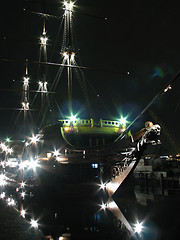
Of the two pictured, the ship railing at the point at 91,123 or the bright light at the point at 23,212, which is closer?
the bright light at the point at 23,212

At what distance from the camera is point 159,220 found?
257 inches

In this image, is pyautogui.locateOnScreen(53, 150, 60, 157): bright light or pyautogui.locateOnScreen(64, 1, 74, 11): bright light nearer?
pyautogui.locateOnScreen(53, 150, 60, 157): bright light

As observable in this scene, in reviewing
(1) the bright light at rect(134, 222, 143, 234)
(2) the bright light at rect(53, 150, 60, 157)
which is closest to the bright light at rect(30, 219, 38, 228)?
(1) the bright light at rect(134, 222, 143, 234)

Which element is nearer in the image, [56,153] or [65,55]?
[56,153]

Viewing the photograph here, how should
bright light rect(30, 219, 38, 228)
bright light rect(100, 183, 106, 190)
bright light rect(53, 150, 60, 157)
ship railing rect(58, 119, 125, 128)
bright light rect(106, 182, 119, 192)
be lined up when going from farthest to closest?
ship railing rect(58, 119, 125, 128)
bright light rect(53, 150, 60, 157)
bright light rect(100, 183, 106, 190)
bright light rect(106, 182, 119, 192)
bright light rect(30, 219, 38, 228)

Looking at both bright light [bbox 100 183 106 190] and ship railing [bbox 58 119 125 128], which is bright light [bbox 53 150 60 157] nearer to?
ship railing [bbox 58 119 125 128]

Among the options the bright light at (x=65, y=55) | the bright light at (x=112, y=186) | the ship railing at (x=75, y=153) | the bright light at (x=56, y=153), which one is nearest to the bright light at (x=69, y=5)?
the bright light at (x=65, y=55)

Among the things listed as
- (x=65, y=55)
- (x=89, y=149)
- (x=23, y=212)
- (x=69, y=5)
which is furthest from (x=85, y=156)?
(x=69, y=5)

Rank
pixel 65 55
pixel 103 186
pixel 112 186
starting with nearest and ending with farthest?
pixel 112 186
pixel 103 186
pixel 65 55

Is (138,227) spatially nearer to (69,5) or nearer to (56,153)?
(56,153)

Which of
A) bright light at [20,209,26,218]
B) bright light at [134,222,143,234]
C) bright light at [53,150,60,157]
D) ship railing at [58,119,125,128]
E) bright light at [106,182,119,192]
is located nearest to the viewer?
bright light at [134,222,143,234]

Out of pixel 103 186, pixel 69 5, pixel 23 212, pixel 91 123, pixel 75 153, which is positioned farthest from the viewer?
pixel 69 5

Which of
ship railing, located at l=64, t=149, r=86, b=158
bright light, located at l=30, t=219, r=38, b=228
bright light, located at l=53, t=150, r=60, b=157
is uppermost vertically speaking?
bright light, located at l=53, t=150, r=60, b=157

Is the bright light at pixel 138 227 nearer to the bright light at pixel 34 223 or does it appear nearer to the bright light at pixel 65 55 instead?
the bright light at pixel 34 223
